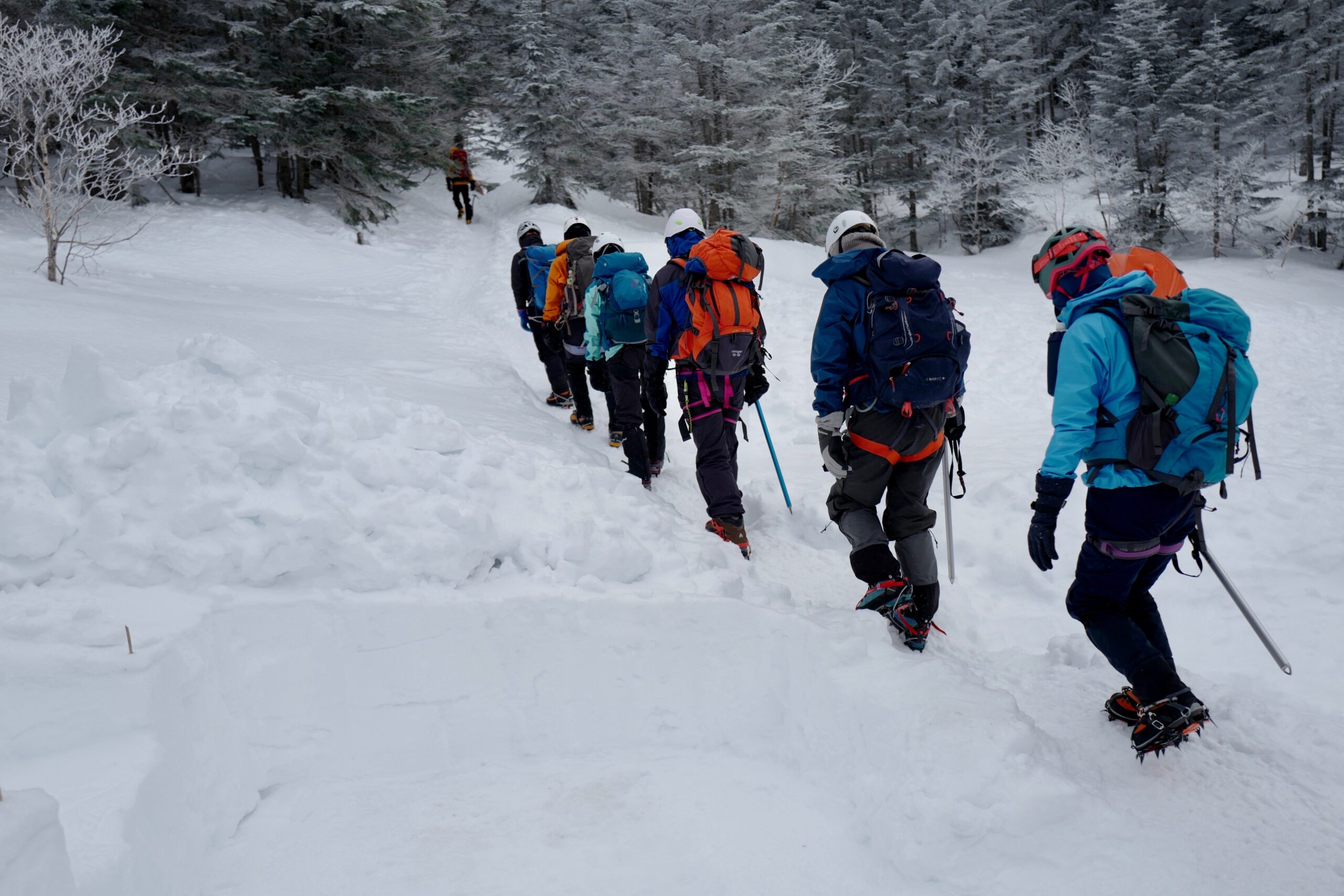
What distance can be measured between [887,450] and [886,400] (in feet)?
0.88

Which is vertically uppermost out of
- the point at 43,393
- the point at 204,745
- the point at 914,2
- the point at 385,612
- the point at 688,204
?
the point at 914,2

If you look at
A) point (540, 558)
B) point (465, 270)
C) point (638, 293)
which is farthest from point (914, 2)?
point (540, 558)

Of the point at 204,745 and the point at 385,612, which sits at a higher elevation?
the point at 385,612

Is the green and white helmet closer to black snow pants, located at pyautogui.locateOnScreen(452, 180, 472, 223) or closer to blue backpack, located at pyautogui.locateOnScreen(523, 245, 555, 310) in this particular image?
blue backpack, located at pyautogui.locateOnScreen(523, 245, 555, 310)

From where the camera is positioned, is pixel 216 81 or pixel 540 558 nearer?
pixel 540 558

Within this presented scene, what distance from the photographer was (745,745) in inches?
122

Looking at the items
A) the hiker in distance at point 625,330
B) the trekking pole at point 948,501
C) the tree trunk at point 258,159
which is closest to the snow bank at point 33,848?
the trekking pole at point 948,501

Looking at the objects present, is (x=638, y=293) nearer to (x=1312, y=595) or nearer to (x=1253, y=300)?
(x=1312, y=595)

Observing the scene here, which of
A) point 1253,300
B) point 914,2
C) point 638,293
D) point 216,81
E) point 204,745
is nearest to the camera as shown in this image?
point 204,745

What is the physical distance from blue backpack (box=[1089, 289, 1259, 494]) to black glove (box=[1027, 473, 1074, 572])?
0.27 m

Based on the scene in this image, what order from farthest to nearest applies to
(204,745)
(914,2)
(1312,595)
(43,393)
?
(914,2) < (1312,595) < (43,393) < (204,745)

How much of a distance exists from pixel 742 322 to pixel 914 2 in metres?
35.9

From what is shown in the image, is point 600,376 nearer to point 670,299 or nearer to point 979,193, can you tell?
point 670,299

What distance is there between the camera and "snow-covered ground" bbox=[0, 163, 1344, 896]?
7.89 feet
